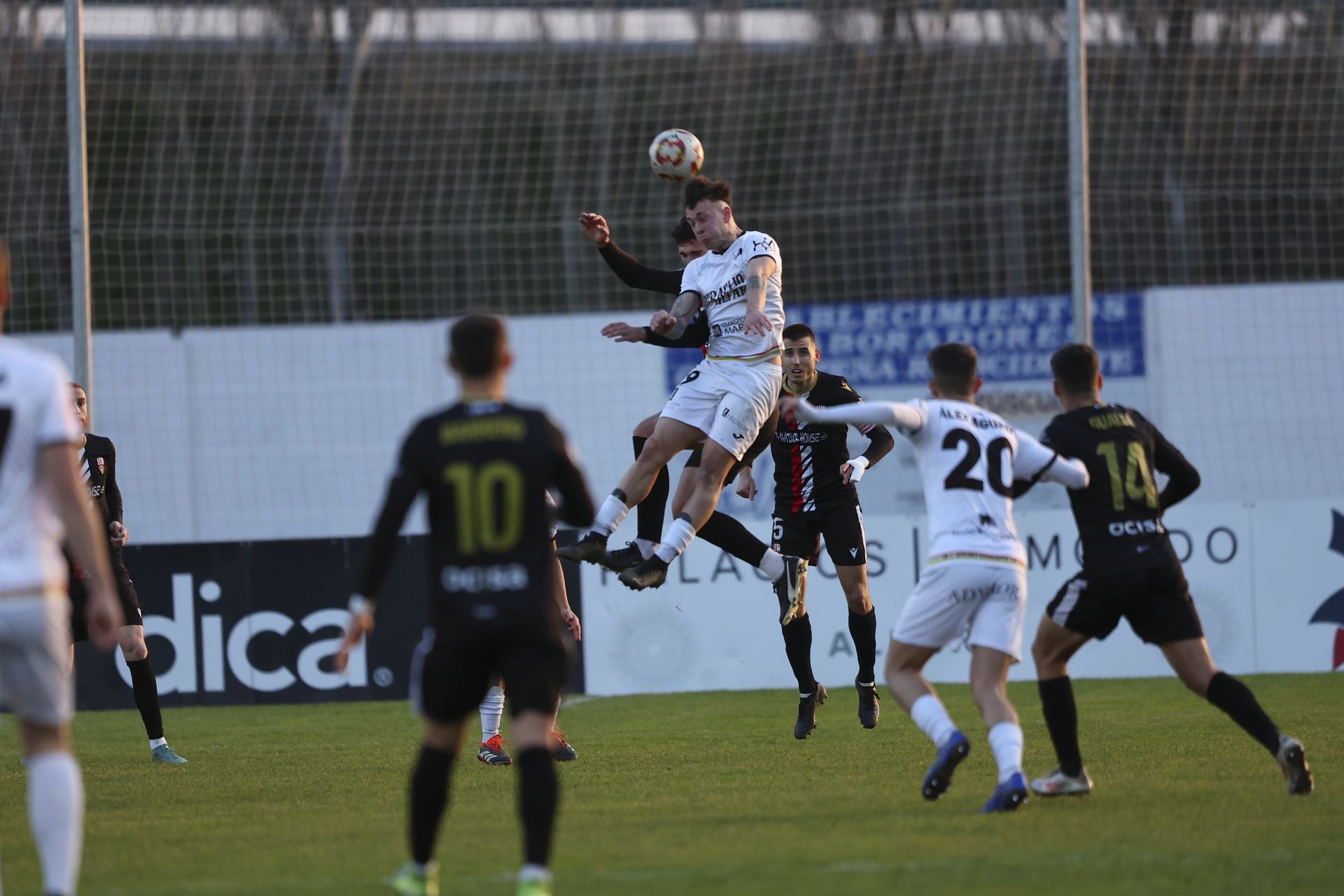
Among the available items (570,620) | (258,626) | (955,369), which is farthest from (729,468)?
(258,626)

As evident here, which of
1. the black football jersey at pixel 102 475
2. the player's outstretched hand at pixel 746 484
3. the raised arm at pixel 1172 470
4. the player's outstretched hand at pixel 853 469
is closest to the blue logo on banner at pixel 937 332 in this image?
the player's outstretched hand at pixel 746 484

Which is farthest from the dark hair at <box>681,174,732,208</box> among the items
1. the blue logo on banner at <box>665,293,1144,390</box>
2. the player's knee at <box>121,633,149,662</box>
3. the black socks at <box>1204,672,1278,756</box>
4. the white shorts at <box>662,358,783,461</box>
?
the blue logo on banner at <box>665,293,1144,390</box>

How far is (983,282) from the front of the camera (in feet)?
62.7

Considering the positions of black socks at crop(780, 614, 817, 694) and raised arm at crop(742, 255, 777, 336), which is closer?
raised arm at crop(742, 255, 777, 336)

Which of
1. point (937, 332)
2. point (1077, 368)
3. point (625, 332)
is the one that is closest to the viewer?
point (1077, 368)

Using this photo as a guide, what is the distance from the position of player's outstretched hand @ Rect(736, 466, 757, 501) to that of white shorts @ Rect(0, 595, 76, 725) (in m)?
5.83

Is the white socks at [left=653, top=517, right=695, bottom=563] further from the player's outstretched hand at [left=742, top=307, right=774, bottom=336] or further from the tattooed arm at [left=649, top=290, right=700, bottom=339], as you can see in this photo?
the player's outstretched hand at [left=742, top=307, right=774, bottom=336]

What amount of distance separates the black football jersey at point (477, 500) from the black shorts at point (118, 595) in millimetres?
5302

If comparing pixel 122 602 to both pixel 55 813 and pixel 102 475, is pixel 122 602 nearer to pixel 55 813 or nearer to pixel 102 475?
pixel 102 475

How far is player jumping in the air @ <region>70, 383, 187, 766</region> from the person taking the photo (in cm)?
991

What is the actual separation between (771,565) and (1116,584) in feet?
11.5

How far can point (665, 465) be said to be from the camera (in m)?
9.34

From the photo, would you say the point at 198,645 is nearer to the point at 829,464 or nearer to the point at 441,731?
the point at 829,464

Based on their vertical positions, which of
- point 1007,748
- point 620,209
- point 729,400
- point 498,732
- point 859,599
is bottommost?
point 498,732
